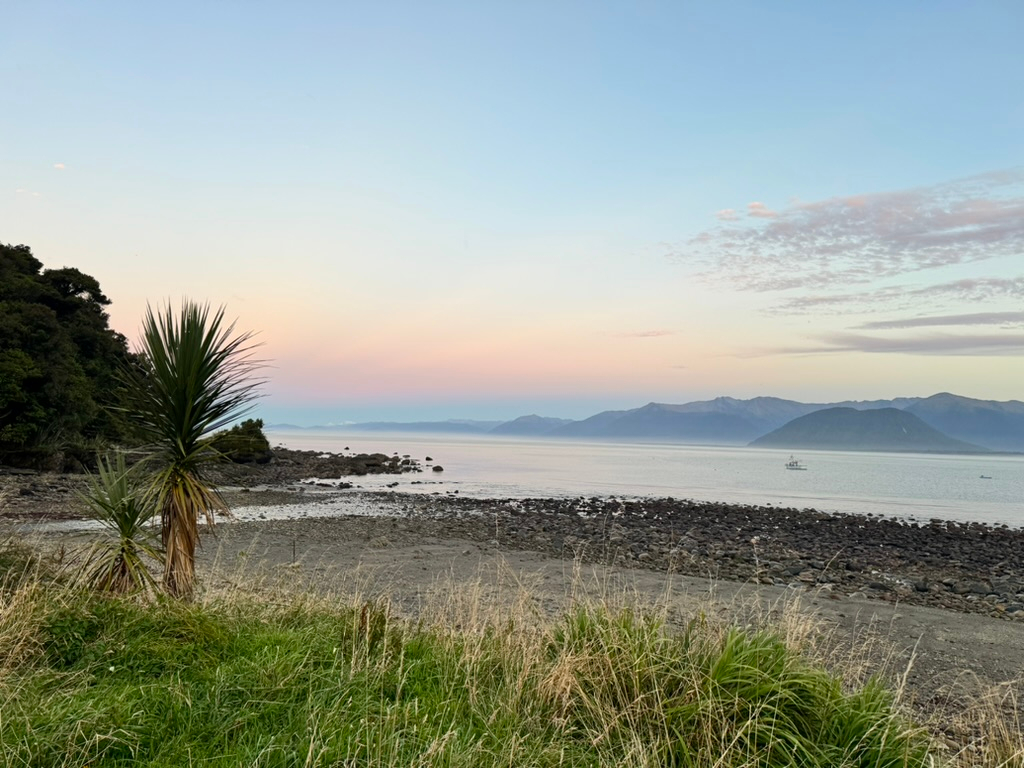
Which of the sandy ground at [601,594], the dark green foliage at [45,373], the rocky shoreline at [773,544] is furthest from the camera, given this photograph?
the dark green foliage at [45,373]

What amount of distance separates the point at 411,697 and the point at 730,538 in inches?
841

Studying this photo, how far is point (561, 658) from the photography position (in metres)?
4.86

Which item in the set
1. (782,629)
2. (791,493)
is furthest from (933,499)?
(782,629)

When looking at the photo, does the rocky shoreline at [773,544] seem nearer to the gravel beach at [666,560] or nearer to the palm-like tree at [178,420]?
the gravel beach at [666,560]

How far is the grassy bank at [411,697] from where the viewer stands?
363 centimetres

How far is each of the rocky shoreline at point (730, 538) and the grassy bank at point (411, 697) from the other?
5.87 meters

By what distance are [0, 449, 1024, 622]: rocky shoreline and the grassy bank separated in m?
5.87

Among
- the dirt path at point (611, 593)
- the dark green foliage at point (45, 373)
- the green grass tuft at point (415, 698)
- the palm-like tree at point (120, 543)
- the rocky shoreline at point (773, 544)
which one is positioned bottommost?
the rocky shoreline at point (773, 544)

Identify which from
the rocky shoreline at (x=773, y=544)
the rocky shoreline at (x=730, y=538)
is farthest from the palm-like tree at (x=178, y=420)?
the rocky shoreline at (x=773, y=544)

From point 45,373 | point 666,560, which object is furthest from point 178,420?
point 45,373

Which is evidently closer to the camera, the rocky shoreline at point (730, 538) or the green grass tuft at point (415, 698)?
the green grass tuft at point (415, 698)

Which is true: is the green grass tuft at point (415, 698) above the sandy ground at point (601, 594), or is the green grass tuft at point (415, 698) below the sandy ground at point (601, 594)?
above

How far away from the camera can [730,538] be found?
23.9 meters

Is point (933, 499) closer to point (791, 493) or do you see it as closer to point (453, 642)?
point (791, 493)
